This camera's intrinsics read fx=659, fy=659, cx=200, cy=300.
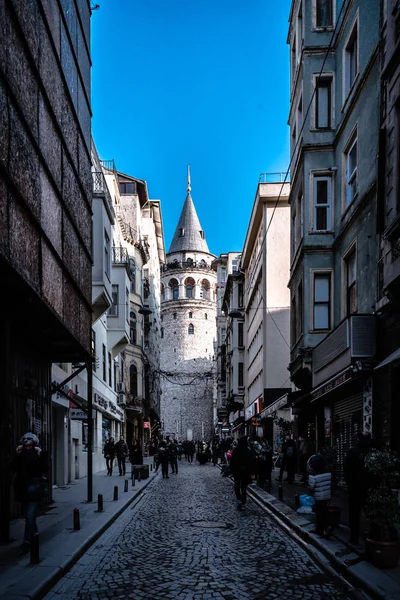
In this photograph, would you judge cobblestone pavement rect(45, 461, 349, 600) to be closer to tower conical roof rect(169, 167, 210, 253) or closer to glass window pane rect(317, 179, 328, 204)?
glass window pane rect(317, 179, 328, 204)

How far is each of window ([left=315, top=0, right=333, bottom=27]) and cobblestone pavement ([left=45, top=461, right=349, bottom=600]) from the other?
54.2ft

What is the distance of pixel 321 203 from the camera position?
2189 cm

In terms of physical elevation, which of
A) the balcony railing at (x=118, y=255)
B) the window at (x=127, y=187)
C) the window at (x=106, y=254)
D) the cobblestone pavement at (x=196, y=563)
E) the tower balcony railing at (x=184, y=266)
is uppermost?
the window at (x=127, y=187)

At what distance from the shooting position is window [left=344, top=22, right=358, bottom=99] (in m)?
18.9

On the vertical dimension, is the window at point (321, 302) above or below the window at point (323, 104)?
below

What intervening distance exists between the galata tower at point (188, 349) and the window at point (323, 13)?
7417 centimetres

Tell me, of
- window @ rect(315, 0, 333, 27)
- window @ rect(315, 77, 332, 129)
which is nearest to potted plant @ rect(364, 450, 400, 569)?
window @ rect(315, 77, 332, 129)

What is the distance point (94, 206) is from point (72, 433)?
8.29 metres

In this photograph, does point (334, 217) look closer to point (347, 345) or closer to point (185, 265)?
point (347, 345)

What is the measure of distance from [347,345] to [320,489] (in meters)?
6.01

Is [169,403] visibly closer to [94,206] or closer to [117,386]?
[117,386]

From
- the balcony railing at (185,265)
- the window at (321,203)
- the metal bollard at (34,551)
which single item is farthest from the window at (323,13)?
the balcony railing at (185,265)

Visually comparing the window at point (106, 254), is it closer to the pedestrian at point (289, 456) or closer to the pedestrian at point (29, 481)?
the pedestrian at point (289, 456)

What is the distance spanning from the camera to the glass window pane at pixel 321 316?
21.9 m
